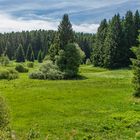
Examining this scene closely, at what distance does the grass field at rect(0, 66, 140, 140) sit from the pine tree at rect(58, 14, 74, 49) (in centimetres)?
2456

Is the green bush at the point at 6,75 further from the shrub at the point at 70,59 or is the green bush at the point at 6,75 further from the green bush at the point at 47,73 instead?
the shrub at the point at 70,59

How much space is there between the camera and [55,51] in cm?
9519

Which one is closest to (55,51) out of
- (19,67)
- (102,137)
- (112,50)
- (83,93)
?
(19,67)

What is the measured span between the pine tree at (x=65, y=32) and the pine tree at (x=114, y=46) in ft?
58.0

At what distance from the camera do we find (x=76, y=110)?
46219 millimetres

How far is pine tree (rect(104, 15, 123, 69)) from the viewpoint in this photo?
10831 centimetres

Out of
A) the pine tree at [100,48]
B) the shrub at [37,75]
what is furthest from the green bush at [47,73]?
the pine tree at [100,48]

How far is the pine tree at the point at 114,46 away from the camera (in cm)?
10831

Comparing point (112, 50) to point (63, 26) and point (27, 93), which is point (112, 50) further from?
point (27, 93)

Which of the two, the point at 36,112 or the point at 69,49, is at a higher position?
the point at 69,49

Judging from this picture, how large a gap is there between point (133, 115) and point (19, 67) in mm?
Result: 64216

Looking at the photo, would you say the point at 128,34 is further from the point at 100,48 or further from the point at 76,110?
the point at 76,110

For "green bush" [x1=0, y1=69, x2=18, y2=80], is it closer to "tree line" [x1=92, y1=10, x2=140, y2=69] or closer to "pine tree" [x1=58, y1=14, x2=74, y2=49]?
"pine tree" [x1=58, y1=14, x2=74, y2=49]

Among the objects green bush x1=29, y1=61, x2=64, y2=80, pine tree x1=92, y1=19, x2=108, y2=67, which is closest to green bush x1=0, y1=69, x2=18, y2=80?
green bush x1=29, y1=61, x2=64, y2=80
